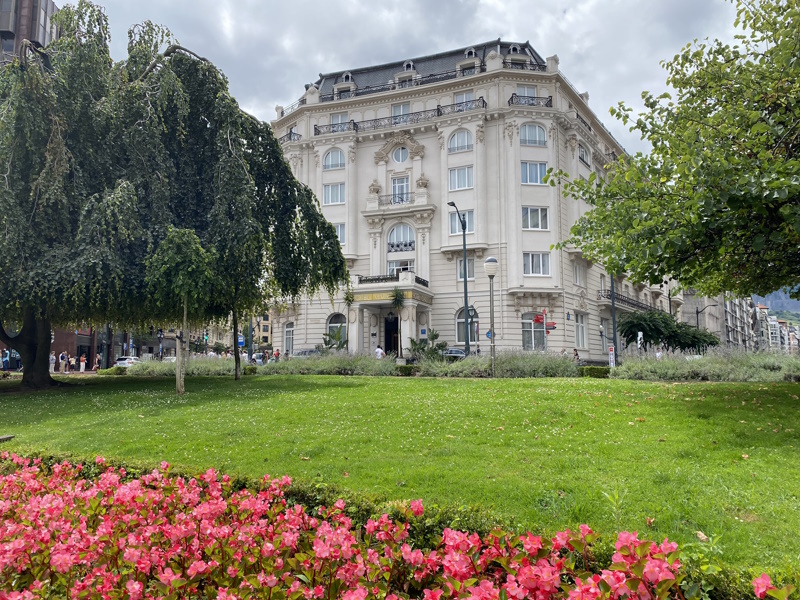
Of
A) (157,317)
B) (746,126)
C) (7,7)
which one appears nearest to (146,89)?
(157,317)

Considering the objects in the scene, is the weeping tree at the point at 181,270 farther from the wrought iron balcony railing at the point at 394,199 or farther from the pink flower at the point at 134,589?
the wrought iron balcony railing at the point at 394,199

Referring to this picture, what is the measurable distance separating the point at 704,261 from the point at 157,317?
1651 cm

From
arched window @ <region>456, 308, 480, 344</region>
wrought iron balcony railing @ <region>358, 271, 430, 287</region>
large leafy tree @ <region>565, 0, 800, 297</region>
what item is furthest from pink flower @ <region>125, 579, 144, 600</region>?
arched window @ <region>456, 308, 480, 344</region>

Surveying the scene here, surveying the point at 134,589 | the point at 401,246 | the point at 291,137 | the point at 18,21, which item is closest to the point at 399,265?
the point at 401,246

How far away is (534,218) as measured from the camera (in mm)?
37375

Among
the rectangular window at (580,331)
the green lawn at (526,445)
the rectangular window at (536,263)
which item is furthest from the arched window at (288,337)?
the green lawn at (526,445)

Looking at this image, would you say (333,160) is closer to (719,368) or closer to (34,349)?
(34,349)

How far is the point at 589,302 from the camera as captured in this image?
132 feet

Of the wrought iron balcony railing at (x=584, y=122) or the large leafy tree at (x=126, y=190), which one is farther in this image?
the wrought iron balcony railing at (x=584, y=122)

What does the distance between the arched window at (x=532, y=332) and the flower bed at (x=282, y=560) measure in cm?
3378

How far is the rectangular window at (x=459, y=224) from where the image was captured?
1486 inches

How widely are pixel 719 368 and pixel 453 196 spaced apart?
80.9 ft

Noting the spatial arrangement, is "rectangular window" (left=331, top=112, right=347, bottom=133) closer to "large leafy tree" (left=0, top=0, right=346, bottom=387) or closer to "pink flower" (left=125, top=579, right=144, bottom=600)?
"large leafy tree" (left=0, top=0, right=346, bottom=387)

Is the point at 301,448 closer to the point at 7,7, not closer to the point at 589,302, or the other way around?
the point at 589,302
